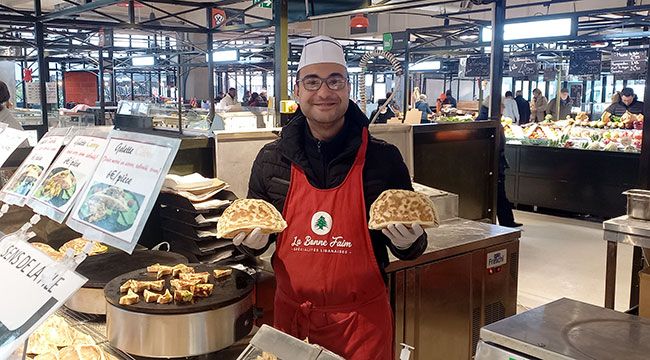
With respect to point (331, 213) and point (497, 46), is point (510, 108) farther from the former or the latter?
point (331, 213)

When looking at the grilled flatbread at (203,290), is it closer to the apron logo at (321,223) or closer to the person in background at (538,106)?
the apron logo at (321,223)

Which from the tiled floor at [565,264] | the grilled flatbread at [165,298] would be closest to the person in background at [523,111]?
the tiled floor at [565,264]

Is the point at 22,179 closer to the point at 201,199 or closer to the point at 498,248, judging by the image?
the point at 201,199

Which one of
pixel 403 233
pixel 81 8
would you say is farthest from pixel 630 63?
pixel 403 233

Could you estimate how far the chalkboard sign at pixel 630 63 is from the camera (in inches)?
493

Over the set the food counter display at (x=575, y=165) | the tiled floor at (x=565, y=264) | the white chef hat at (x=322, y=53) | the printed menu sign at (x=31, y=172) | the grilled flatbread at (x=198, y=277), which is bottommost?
the tiled floor at (x=565, y=264)

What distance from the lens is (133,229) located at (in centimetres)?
132

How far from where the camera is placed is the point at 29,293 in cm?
111

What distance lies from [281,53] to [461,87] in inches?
922

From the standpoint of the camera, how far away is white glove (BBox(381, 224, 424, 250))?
1726mm

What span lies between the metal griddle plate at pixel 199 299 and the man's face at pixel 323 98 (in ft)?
1.95

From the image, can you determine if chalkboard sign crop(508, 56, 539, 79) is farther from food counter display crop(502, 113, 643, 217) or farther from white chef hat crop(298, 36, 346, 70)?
white chef hat crop(298, 36, 346, 70)

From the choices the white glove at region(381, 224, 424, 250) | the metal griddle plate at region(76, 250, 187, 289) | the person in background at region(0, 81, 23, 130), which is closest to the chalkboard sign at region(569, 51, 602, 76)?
the person in background at region(0, 81, 23, 130)

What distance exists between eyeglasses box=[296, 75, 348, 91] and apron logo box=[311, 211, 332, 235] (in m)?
0.41
